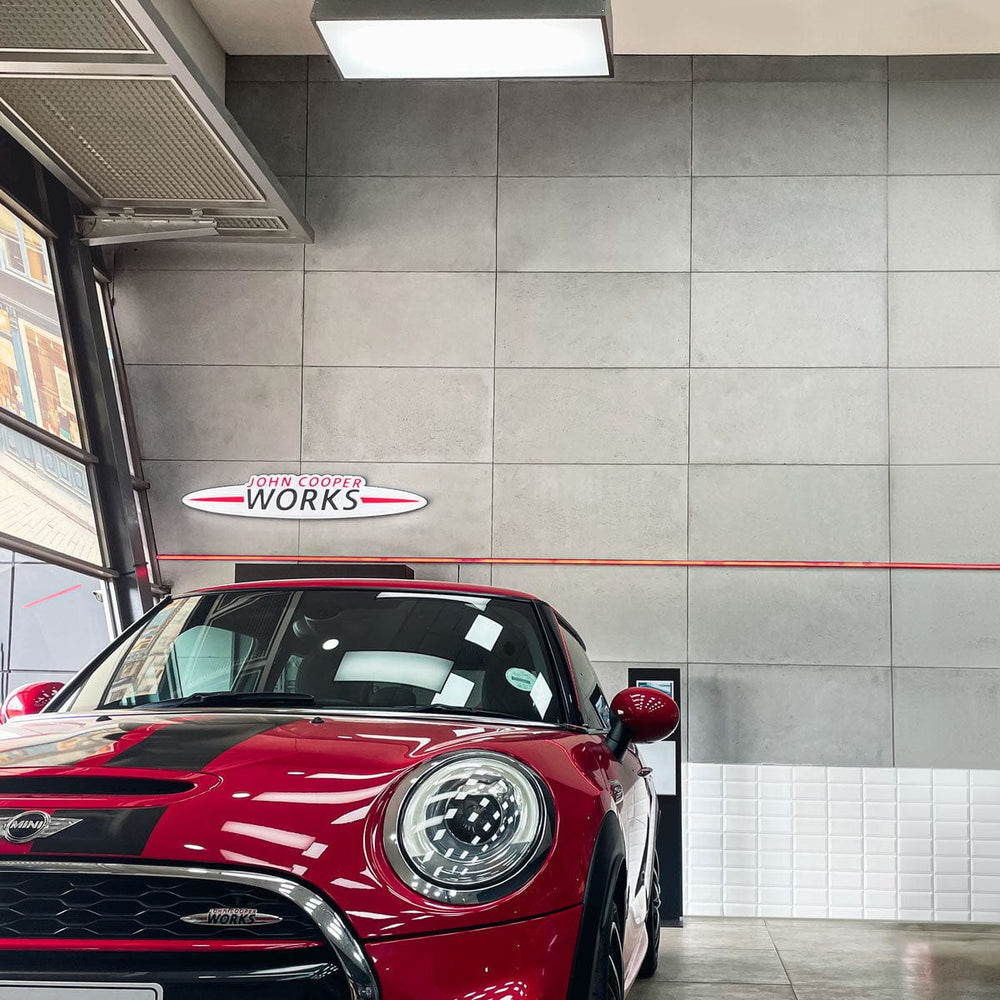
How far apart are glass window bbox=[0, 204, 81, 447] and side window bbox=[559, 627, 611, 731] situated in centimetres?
405

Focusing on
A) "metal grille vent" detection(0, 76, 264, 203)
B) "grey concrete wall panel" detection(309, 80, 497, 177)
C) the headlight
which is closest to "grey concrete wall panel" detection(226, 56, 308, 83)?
"grey concrete wall panel" detection(309, 80, 497, 177)

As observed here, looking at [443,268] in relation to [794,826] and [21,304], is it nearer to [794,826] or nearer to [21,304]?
[21,304]

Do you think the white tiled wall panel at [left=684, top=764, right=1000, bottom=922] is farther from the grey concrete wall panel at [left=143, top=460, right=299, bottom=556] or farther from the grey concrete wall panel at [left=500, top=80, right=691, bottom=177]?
the grey concrete wall panel at [left=500, top=80, right=691, bottom=177]

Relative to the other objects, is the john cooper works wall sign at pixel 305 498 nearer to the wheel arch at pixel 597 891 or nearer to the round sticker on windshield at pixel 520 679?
the round sticker on windshield at pixel 520 679

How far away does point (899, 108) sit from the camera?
7047 mm

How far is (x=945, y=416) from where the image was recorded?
6.82 metres

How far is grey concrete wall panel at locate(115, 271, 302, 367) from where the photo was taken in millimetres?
7133

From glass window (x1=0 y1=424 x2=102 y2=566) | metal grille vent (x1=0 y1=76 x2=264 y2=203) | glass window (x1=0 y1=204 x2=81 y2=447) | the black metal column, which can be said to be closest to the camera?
metal grille vent (x1=0 y1=76 x2=264 y2=203)

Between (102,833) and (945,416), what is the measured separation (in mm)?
6195

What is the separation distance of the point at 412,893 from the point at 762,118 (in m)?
6.47

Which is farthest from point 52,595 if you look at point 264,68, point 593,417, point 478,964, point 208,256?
point 478,964

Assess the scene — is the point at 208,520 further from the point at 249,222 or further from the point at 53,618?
the point at 249,222

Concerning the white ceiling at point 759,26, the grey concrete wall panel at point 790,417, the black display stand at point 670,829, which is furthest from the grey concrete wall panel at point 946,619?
the white ceiling at point 759,26

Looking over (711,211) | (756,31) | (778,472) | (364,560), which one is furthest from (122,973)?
(756,31)
